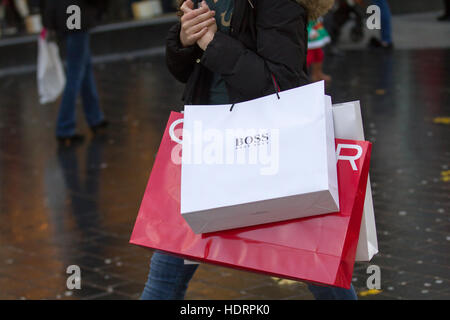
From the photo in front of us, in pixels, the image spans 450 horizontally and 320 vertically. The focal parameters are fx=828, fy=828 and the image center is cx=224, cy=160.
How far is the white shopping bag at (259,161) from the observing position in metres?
2.41

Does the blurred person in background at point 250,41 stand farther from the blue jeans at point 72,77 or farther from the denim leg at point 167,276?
the blue jeans at point 72,77

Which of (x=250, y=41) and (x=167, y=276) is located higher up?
(x=250, y=41)

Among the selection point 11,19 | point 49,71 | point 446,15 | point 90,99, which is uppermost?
point 49,71

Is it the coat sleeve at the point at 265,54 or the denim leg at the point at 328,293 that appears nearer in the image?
the coat sleeve at the point at 265,54

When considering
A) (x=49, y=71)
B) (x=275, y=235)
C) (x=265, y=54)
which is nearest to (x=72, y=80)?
(x=49, y=71)

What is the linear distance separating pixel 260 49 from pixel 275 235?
1.98ft

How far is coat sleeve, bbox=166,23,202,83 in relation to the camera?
9.40ft

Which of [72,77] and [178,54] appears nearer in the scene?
[178,54]

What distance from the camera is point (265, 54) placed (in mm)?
2674

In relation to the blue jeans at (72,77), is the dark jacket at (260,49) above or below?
above

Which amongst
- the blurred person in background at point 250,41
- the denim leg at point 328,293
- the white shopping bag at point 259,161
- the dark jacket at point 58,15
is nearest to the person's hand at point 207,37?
the blurred person in background at point 250,41

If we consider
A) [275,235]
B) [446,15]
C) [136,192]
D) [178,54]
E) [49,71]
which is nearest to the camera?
[275,235]

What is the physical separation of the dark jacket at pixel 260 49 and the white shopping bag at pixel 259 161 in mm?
115

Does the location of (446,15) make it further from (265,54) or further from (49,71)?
(265,54)
